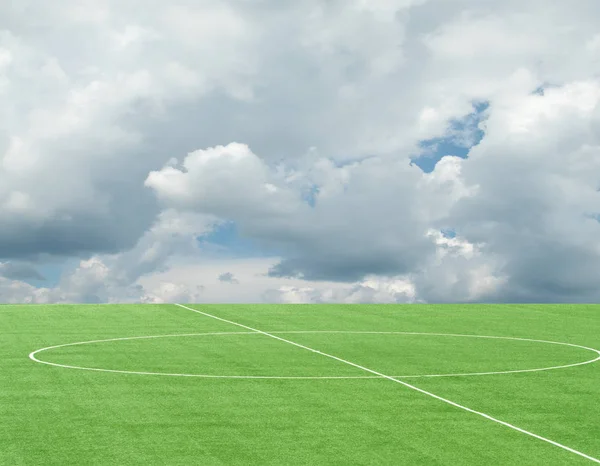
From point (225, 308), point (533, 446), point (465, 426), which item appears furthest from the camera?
point (225, 308)

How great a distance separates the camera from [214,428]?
14.3 metres

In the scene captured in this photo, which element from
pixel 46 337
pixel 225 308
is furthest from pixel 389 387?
pixel 225 308

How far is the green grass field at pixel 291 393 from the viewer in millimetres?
13156

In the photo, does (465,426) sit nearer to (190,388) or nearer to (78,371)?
(190,388)

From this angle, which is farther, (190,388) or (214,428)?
(190,388)

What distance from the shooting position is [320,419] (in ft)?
49.0

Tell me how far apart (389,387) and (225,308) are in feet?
53.4

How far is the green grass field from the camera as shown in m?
13.2

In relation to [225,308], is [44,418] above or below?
below

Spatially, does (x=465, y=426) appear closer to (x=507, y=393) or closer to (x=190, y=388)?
(x=507, y=393)

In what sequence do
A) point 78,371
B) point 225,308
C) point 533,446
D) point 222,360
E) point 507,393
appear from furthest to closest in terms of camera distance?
1. point 225,308
2. point 222,360
3. point 78,371
4. point 507,393
5. point 533,446

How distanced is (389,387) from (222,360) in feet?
16.0

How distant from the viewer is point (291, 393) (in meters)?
17.1

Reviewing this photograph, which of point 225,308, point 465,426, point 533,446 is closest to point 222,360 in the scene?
point 465,426
